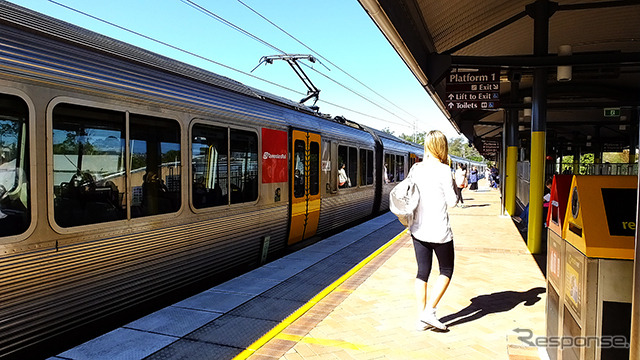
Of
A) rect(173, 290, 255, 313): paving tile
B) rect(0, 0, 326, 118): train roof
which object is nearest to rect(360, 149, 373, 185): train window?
rect(0, 0, 326, 118): train roof

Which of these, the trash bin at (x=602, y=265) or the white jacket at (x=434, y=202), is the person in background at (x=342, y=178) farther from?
the trash bin at (x=602, y=265)

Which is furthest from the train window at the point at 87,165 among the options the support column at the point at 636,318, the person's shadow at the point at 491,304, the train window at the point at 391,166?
the train window at the point at 391,166

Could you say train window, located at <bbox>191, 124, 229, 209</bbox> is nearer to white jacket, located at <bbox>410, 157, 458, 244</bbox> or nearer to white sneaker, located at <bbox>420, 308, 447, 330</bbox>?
white jacket, located at <bbox>410, 157, 458, 244</bbox>

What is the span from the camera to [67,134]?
3705 millimetres

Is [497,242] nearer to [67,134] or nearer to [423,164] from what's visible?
[423,164]

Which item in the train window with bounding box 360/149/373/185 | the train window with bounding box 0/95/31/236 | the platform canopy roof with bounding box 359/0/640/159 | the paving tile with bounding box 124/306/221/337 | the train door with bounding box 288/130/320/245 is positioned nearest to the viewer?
the train window with bounding box 0/95/31/236

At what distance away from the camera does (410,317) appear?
4.44 meters

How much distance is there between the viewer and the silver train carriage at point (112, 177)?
3.32 metres

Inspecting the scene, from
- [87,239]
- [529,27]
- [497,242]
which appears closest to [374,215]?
[497,242]

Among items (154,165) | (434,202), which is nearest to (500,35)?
(434,202)

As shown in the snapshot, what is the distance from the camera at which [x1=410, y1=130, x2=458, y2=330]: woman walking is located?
387 cm

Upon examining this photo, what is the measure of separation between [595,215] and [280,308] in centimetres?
332

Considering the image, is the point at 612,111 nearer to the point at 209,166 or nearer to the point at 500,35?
the point at 500,35

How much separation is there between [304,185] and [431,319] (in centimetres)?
453
